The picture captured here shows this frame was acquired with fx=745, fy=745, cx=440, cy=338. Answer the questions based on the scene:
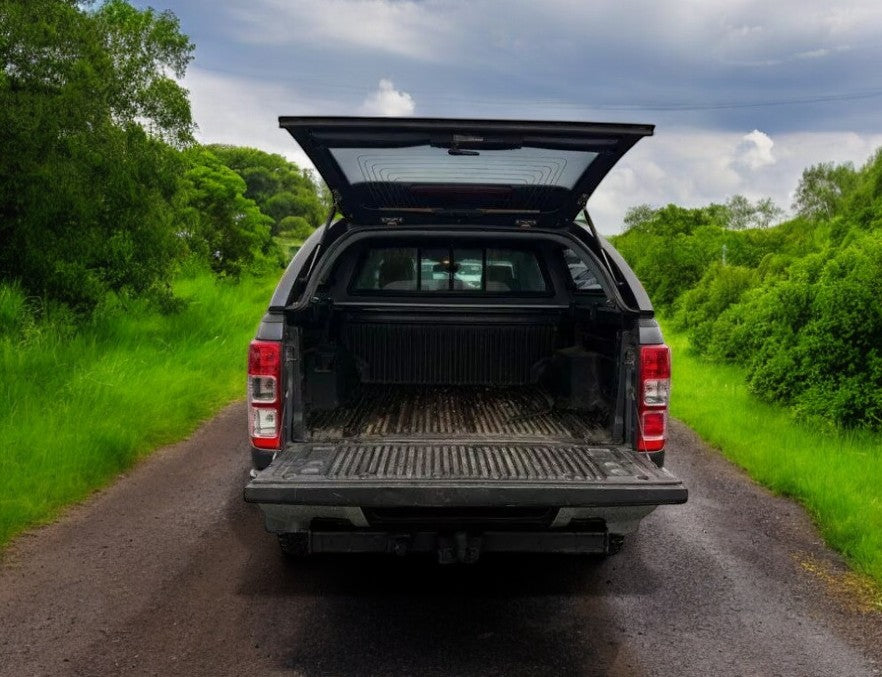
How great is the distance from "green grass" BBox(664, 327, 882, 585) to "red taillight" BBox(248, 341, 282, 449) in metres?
3.14

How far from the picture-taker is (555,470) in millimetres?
3289

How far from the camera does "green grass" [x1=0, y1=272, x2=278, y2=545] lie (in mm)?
5094

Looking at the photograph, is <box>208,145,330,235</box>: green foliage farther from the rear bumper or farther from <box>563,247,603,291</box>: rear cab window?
the rear bumper

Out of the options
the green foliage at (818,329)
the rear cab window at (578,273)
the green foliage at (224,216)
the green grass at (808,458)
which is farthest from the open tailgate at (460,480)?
the green foliage at (224,216)

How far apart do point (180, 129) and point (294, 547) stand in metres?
7.81

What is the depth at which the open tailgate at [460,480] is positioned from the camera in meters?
2.98

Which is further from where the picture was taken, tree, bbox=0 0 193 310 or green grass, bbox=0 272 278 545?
tree, bbox=0 0 193 310

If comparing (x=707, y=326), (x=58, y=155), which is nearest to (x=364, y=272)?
(x=58, y=155)

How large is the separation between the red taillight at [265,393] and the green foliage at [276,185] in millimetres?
54997

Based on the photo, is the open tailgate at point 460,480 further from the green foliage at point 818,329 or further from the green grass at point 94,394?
the green foliage at point 818,329

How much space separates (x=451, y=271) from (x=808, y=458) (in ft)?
9.92

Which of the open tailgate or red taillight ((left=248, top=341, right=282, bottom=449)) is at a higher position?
red taillight ((left=248, top=341, right=282, bottom=449))

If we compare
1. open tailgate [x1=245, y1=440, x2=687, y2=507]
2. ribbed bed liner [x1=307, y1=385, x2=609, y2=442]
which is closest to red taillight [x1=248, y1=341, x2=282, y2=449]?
open tailgate [x1=245, y1=440, x2=687, y2=507]

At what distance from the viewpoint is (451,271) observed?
554 cm
